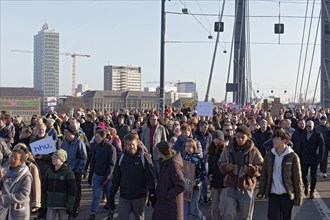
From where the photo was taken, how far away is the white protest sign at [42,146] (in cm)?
955

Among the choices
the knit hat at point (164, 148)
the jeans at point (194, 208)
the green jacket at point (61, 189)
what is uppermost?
the knit hat at point (164, 148)

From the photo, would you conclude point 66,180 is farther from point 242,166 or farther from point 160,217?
point 242,166

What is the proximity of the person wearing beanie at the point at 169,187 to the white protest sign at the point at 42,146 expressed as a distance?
10.5 feet

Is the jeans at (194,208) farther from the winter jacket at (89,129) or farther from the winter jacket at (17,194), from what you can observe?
the winter jacket at (89,129)

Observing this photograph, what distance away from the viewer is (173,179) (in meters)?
6.86

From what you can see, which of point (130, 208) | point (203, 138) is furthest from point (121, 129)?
point (130, 208)

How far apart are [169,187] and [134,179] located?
0.88 metres

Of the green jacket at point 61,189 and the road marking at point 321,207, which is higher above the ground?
the green jacket at point 61,189

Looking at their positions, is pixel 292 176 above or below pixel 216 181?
above

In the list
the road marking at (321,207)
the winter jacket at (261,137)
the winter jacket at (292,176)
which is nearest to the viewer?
the winter jacket at (292,176)

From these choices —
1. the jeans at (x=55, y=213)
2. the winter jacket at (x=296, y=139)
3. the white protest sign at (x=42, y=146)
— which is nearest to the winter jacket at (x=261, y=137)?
the winter jacket at (x=296, y=139)

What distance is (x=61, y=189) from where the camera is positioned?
308 inches

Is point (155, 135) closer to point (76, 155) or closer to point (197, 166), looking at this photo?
point (76, 155)

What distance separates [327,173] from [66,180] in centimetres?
967
